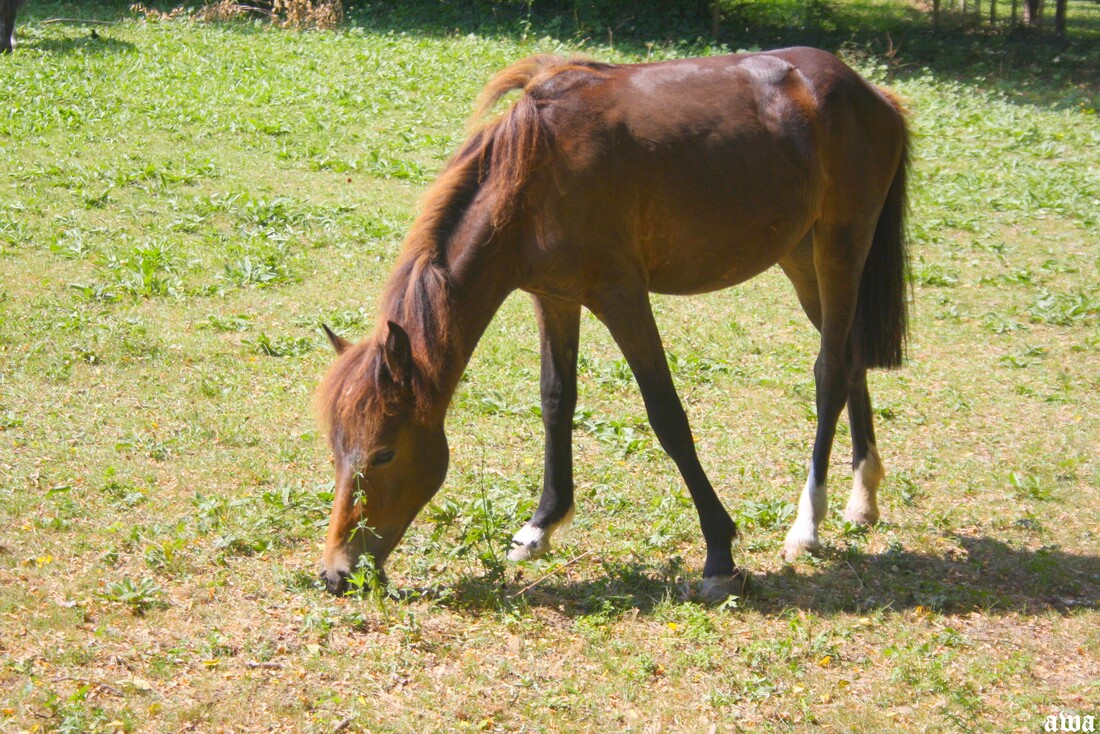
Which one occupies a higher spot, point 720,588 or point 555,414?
point 555,414

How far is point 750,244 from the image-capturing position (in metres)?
4.98

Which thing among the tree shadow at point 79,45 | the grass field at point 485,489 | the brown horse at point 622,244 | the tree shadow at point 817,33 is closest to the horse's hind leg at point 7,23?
the tree shadow at point 79,45

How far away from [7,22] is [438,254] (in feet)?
44.0

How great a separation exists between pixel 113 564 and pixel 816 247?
11.8 feet

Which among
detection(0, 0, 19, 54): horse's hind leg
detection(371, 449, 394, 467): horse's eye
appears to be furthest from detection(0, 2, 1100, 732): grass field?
detection(0, 0, 19, 54): horse's hind leg

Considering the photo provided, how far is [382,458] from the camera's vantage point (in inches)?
168

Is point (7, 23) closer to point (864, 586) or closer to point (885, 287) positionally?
point (885, 287)

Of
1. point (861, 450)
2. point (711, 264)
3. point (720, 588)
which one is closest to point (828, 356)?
point (861, 450)

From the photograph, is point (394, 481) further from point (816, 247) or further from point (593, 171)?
point (816, 247)

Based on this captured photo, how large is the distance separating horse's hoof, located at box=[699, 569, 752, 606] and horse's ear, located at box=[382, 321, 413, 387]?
161 cm

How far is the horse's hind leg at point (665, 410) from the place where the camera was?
4586 mm

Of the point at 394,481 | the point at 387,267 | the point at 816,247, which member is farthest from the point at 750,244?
the point at 387,267

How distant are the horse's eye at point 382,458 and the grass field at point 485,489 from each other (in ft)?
1.91

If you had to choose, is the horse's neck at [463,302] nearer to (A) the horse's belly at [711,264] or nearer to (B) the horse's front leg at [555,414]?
(B) the horse's front leg at [555,414]
